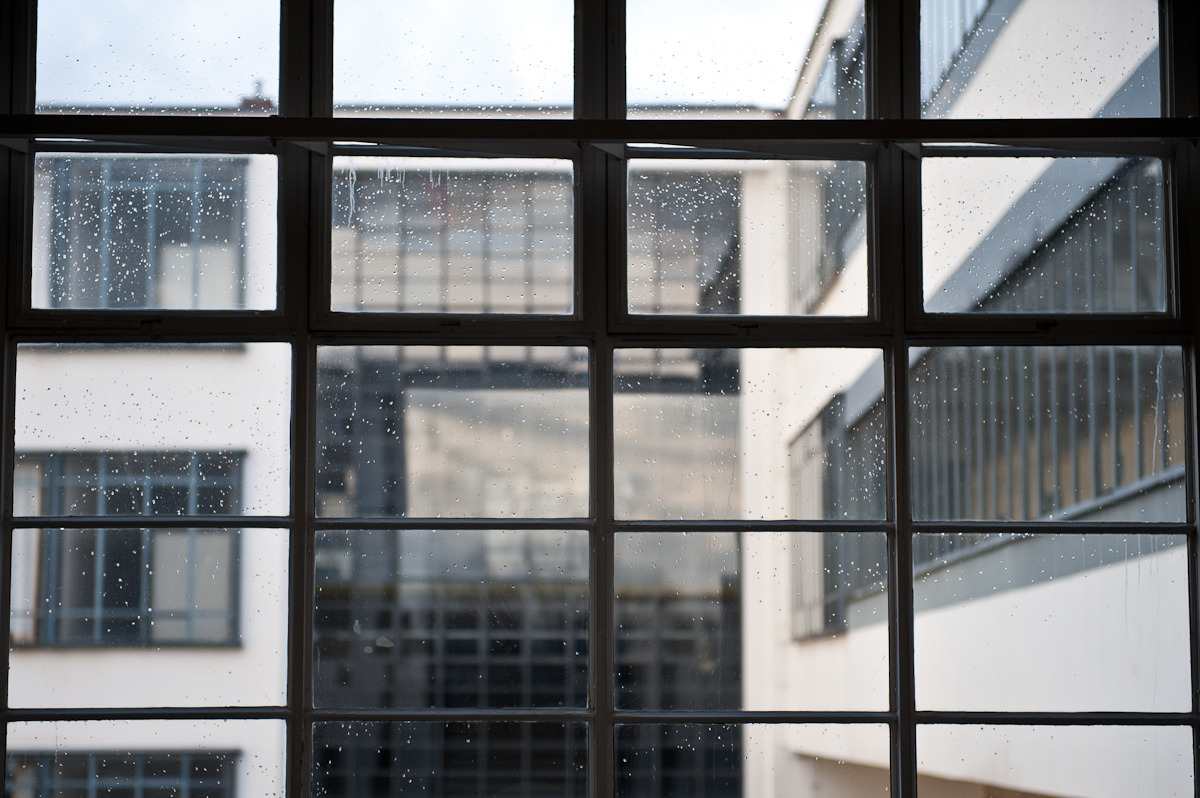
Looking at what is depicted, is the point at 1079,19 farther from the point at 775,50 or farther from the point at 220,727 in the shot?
the point at 220,727

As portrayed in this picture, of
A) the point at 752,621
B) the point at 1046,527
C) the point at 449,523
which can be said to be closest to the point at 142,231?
the point at 449,523

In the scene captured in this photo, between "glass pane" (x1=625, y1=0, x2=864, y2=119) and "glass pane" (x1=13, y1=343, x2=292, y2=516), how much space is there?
1398 mm

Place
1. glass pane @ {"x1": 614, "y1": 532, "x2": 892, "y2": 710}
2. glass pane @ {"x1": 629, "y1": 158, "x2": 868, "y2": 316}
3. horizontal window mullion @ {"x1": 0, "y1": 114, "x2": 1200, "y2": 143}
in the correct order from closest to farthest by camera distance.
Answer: horizontal window mullion @ {"x1": 0, "y1": 114, "x2": 1200, "y2": 143}
glass pane @ {"x1": 614, "y1": 532, "x2": 892, "y2": 710}
glass pane @ {"x1": 629, "y1": 158, "x2": 868, "y2": 316}

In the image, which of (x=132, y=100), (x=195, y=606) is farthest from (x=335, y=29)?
(x=195, y=606)

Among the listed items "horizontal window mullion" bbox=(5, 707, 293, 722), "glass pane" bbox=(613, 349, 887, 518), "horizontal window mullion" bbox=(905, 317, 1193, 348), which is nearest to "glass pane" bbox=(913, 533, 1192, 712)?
"glass pane" bbox=(613, 349, 887, 518)

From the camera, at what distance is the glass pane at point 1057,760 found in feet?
10.8

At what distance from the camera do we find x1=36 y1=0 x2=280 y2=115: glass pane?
136 inches

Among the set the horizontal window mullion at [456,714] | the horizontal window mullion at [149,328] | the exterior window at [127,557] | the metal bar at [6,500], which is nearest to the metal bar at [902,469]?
the horizontal window mullion at [456,714]

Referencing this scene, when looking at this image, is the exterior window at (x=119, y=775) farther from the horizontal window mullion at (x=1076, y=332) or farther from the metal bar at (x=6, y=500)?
the horizontal window mullion at (x=1076, y=332)

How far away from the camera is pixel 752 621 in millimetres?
3314

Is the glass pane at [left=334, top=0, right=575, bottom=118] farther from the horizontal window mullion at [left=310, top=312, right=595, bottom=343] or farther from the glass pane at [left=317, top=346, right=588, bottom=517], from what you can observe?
the glass pane at [left=317, top=346, right=588, bottom=517]

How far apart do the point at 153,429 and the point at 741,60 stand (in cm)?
208

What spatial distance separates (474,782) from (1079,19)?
2930 mm

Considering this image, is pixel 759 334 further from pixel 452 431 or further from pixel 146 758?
pixel 146 758
